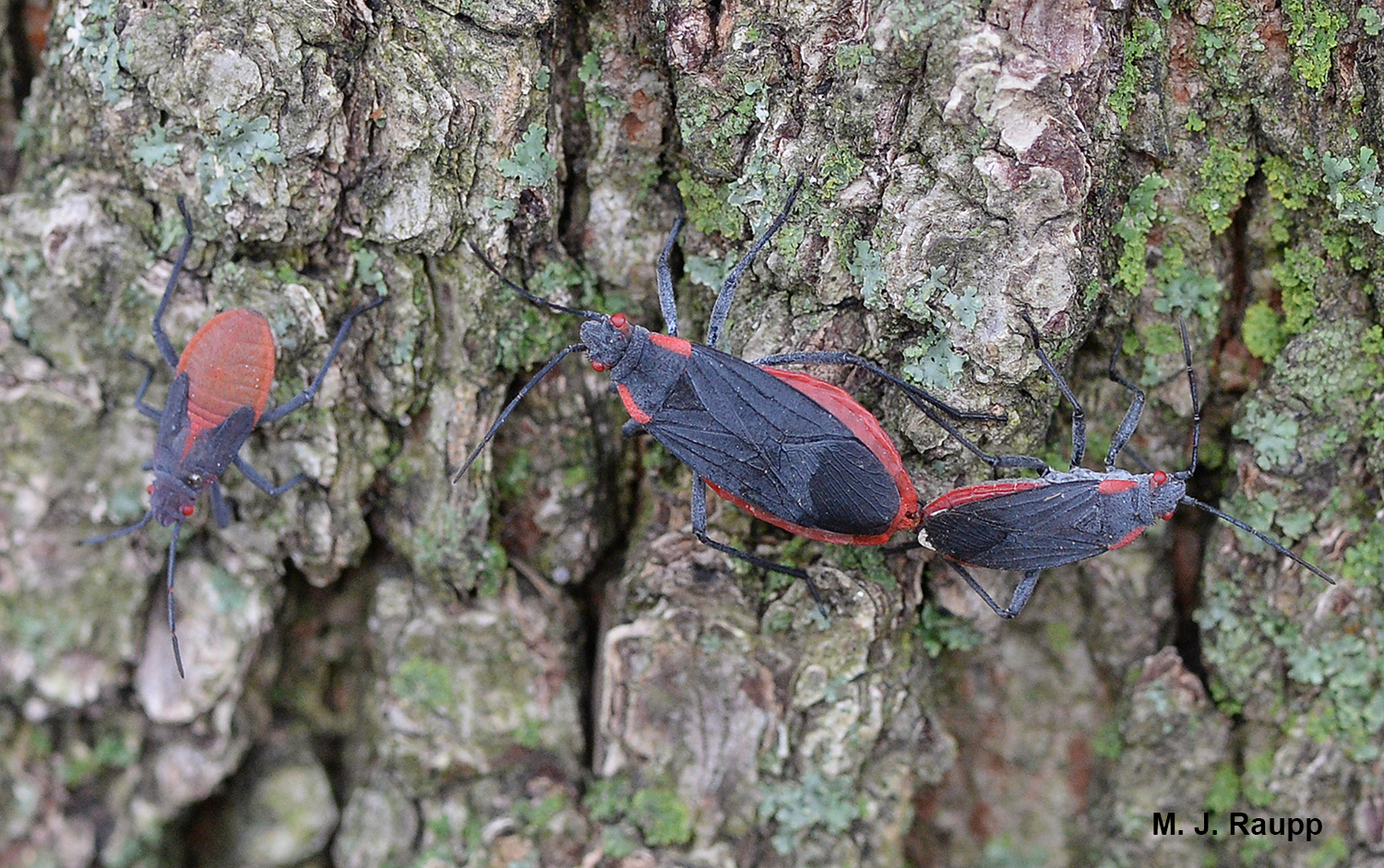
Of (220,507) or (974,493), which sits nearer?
(974,493)

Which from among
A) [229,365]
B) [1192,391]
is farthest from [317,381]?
[1192,391]

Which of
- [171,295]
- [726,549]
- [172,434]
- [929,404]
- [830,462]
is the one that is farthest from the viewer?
[172,434]

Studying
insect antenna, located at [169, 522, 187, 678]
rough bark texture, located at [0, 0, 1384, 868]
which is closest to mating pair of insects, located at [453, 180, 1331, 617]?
rough bark texture, located at [0, 0, 1384, 868]

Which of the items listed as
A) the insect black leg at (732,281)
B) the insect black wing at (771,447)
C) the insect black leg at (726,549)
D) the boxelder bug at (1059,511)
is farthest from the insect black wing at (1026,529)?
the insect black leg at (732,281)

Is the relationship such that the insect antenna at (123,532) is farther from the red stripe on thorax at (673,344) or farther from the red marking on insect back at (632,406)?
the red stripe on thorax at (673,344)

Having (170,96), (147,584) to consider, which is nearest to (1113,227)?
(170,96)

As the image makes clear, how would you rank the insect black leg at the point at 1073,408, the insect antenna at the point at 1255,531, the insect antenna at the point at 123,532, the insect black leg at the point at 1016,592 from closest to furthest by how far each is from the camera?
the insect black leg at the point at 1073,408 → the insect antenna at the point at 1255,531 → the insect black leg at the point at 1016,592 → the insect antenna at the point at 123,532

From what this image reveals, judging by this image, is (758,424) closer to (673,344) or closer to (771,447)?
(771,447)
